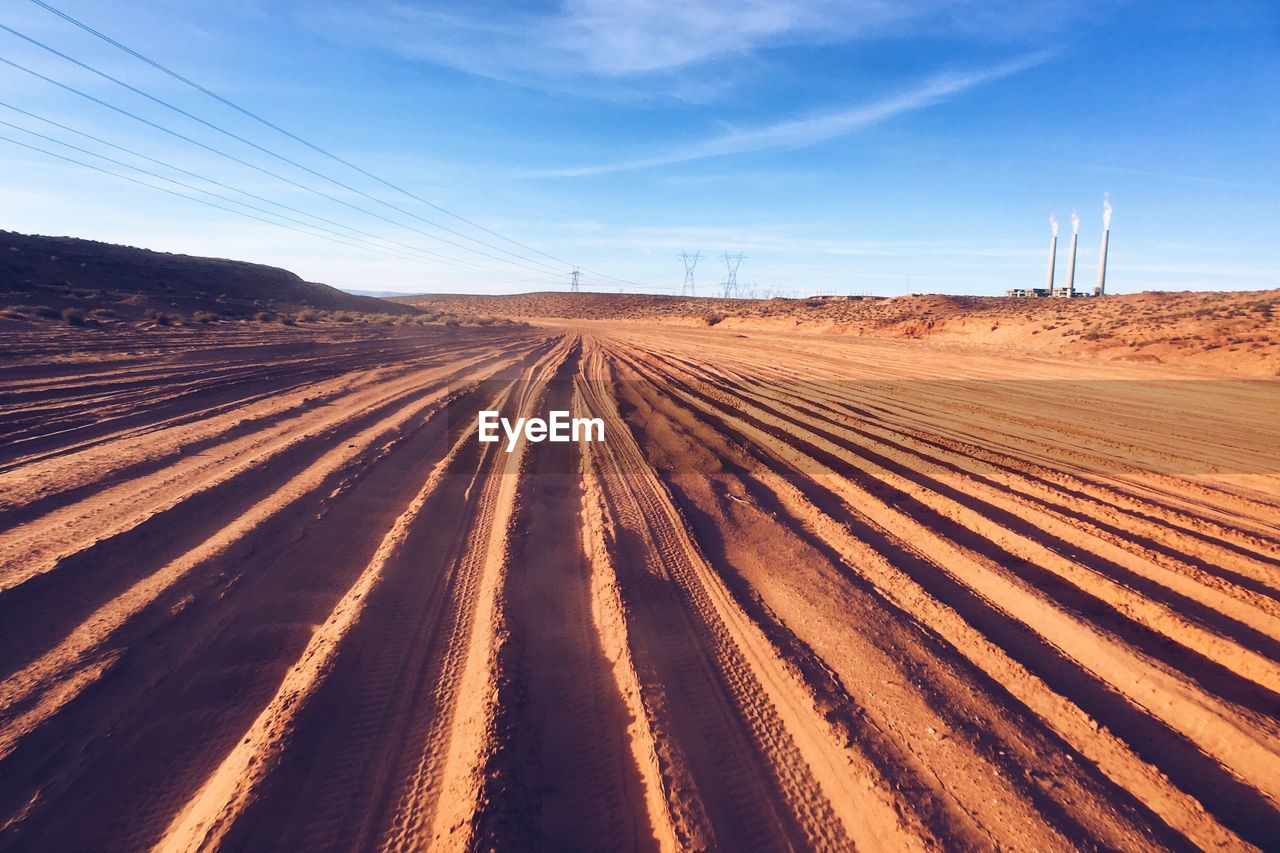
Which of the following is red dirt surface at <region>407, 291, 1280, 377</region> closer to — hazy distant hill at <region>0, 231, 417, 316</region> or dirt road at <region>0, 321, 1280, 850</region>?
dirt road at <region>0, 321, 1280, 850</region>

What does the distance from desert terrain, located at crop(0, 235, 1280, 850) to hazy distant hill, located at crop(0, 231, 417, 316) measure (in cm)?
2137

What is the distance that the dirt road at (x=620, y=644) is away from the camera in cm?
268

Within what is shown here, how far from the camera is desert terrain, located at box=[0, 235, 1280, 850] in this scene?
2.68m

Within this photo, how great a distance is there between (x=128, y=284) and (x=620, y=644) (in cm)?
4395

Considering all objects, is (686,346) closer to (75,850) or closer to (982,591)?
(982,591)

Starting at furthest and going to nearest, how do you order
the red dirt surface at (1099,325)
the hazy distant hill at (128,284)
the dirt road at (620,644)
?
the hazy distant hill at (128,284) < the red dirt surface at (1099,325) < the dirt road at (620,644)

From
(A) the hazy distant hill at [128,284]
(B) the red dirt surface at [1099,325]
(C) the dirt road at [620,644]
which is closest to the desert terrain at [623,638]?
(C) the dirt road at [620,644]

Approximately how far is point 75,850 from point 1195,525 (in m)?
8.89

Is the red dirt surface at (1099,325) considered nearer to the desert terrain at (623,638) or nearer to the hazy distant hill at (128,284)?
the desert terrain at (623,638)

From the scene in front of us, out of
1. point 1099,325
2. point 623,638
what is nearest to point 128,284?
point 623,638

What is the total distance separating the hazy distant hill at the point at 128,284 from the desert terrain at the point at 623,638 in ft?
70.1

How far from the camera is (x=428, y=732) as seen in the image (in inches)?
121

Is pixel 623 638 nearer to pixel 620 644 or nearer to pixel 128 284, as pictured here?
pixel 620 644

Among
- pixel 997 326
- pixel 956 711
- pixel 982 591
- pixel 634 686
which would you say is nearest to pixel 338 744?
pixel 634 686
